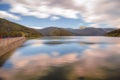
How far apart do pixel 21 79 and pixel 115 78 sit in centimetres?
715

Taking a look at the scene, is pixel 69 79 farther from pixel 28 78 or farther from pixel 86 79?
pixel 28 78

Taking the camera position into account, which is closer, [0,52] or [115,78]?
[115,78]

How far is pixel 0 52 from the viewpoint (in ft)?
93.7

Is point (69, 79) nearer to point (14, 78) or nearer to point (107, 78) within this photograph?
point (107, 78)

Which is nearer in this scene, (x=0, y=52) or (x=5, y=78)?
(x=5, y=78)

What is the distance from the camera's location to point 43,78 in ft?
44.6

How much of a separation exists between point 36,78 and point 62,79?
6.64 feet

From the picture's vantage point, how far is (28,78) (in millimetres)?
13602

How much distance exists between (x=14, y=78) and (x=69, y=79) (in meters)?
4.26

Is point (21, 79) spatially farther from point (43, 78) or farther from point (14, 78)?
point (43, 78)

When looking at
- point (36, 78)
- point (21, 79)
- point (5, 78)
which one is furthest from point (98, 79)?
point (5, 78)

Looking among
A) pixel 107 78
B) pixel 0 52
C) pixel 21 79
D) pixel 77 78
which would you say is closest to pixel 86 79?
pixel 77 78

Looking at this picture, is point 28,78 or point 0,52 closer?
point 28,78

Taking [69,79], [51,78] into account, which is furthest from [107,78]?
[51,78]
